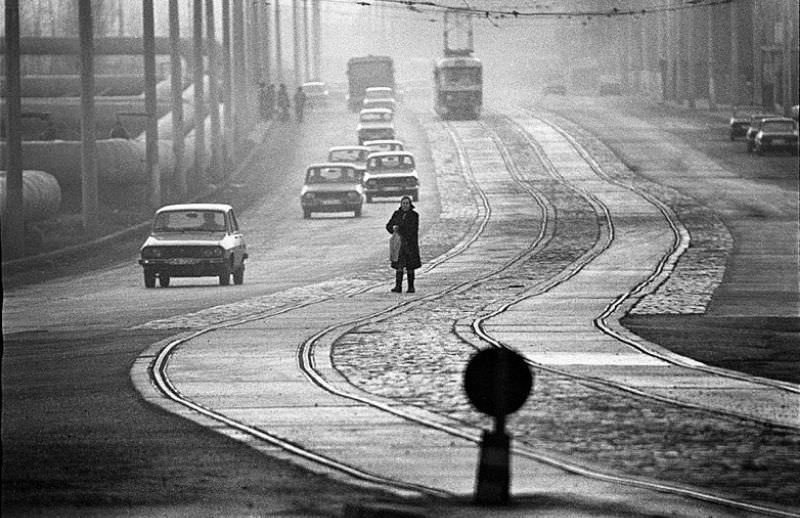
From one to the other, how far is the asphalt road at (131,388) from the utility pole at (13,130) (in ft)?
5.66

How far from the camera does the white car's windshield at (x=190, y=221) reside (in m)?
30.8

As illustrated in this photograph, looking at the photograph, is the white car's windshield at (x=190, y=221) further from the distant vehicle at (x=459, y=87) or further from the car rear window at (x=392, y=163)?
the distant vehicle at (x=459, y=87)

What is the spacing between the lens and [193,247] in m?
30.0

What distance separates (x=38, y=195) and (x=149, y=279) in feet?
45.0

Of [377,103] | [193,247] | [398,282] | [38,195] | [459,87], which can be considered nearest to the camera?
[398,282]

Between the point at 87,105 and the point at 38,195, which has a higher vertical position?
the point at 87,105

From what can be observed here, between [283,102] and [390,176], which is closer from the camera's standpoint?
[390,176]

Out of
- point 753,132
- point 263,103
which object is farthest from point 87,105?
point 263,103

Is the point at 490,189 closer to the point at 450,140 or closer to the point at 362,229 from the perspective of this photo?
the point at 362,229

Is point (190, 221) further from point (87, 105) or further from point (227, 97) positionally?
point (227, 97)

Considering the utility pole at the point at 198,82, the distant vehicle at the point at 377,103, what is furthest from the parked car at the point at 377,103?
the utility pole at the point at 198,82

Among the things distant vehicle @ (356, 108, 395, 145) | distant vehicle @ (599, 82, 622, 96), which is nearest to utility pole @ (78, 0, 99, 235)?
distant vehicle @ (356, 108, 395, 145)

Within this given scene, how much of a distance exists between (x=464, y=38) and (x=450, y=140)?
105640 millimetres

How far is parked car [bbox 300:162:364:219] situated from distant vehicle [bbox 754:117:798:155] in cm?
2385
